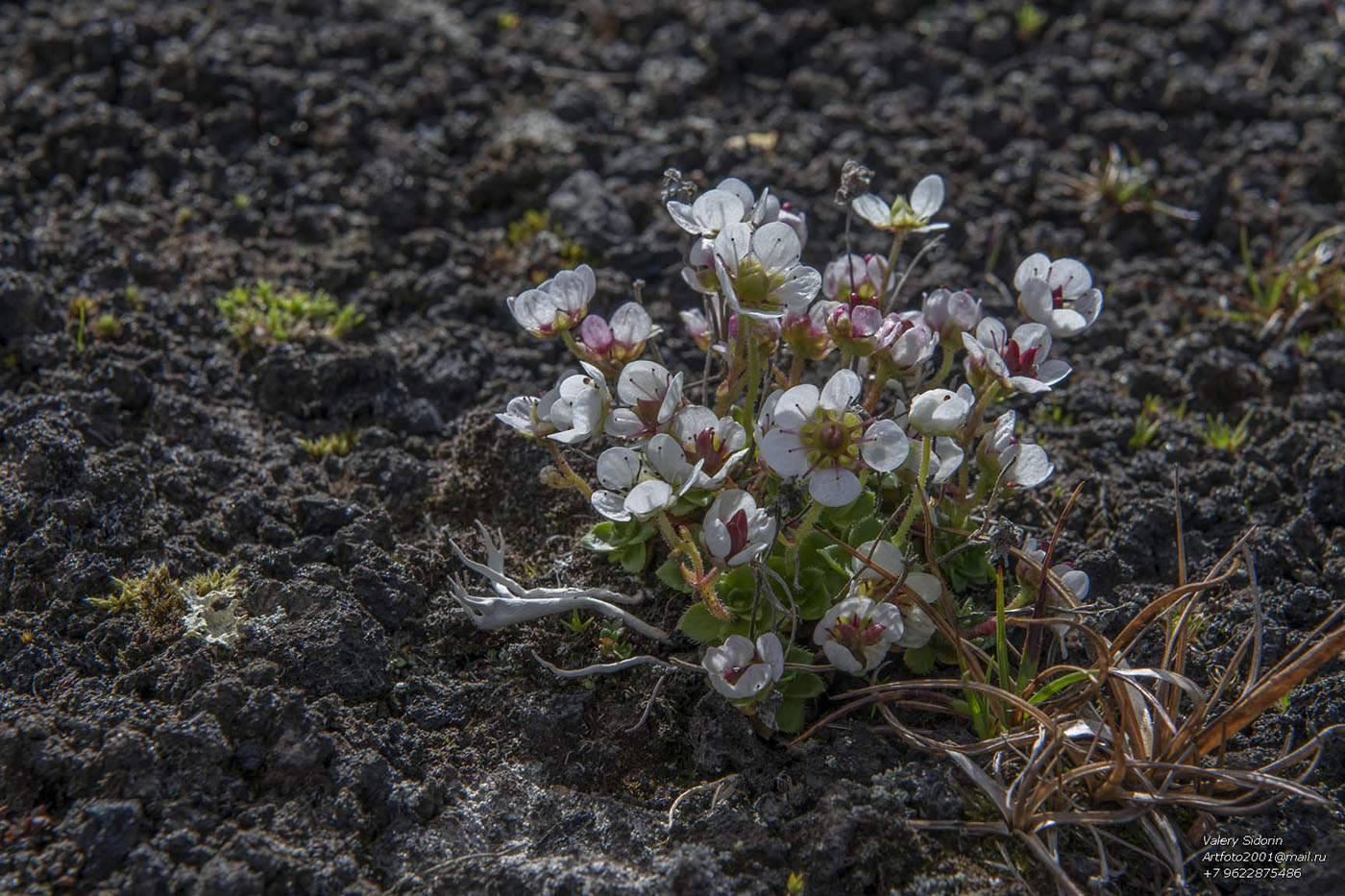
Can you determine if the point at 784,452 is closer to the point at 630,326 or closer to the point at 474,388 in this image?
the point at 630,326

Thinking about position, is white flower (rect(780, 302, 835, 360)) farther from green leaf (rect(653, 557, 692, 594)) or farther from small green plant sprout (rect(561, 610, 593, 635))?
small green plant sprout (rect(561, 610, 593, 635))

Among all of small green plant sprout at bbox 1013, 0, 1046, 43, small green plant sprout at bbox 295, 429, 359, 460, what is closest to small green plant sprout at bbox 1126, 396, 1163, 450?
small green plant sprout at bbox 1013, 0, 1046, 43

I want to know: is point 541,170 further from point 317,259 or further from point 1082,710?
point 1082,710

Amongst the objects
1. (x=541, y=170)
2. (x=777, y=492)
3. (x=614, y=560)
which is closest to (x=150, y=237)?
(x=541, y=170)

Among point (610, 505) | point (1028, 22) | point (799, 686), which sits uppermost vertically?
point (610, 505)

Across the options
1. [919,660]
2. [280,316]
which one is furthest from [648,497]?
[280,316]

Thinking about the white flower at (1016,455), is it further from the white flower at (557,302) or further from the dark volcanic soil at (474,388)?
the white flower at (557,302)
